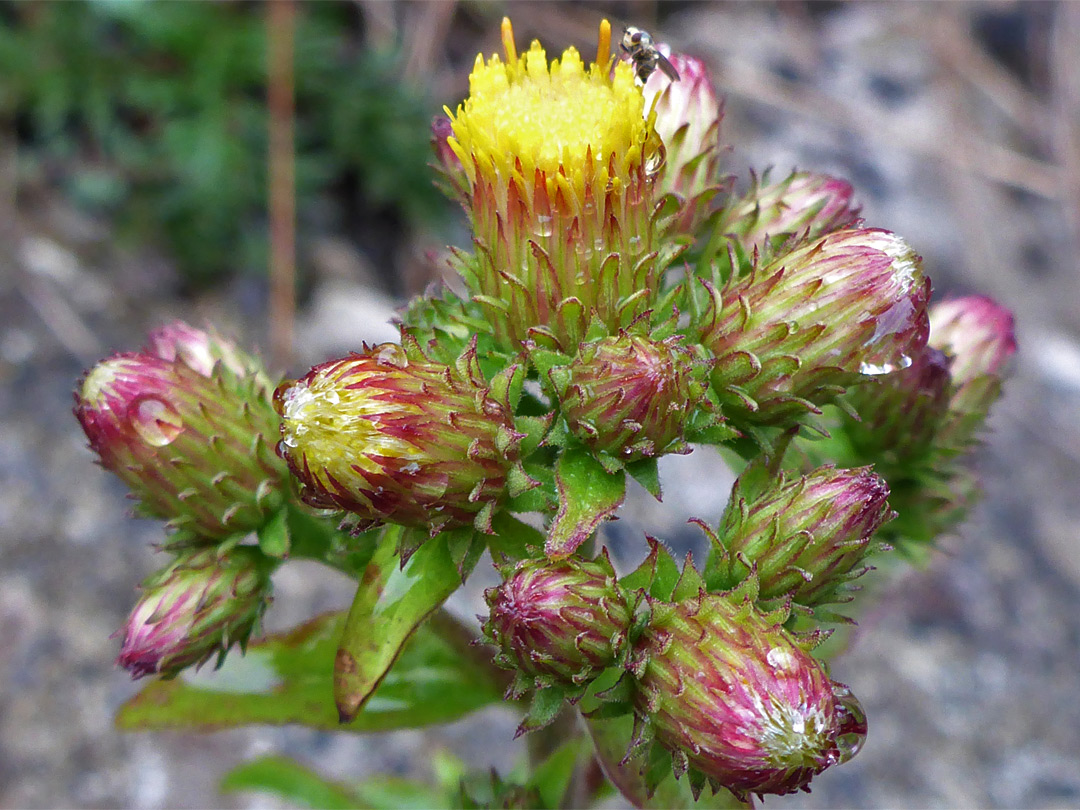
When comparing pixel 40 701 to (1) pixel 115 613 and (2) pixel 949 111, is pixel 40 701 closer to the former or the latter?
(1) pixel 115 613

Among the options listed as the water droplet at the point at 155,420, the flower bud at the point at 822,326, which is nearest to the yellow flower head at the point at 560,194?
the flower bud at the point at 822,326

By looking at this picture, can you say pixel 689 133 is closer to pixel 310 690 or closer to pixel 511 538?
pixel 511 538

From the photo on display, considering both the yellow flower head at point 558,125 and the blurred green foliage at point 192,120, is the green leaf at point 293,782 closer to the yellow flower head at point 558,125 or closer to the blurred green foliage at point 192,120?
the yellow flower head at point 558,125

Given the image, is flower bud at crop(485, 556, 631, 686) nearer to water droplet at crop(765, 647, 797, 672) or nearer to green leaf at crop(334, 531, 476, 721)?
green leaf at crop(334, 531, 476, 721)

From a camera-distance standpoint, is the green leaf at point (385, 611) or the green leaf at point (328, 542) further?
the green leaf at point (328, 542)

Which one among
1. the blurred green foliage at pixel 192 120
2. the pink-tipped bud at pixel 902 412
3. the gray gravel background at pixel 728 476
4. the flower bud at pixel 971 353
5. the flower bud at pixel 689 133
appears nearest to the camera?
the flower bud at pixel 689 133

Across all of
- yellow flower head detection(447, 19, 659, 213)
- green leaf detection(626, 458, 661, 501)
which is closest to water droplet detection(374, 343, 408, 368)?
yellow flower head detection(447, 19, 659, 213)

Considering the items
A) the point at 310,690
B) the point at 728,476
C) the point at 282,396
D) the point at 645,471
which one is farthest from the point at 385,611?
the point at 728,476
